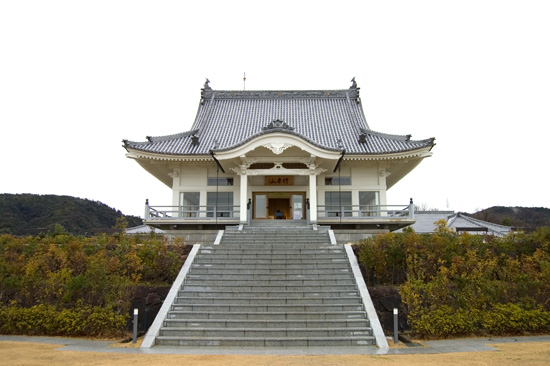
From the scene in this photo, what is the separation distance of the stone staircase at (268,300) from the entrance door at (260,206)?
650 cm

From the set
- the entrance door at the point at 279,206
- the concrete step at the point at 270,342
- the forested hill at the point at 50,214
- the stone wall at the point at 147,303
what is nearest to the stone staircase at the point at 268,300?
the concrete step at the point at 270,342

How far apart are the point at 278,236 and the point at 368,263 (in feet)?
13.5

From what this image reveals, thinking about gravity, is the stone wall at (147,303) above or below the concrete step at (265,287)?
below

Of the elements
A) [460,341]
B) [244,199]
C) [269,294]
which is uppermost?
[244,199]

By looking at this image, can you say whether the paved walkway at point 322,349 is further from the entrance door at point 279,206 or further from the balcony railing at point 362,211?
the entrance door at point 279,206

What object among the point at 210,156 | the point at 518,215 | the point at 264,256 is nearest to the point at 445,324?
the point at 264,256

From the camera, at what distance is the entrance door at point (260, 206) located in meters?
21.7

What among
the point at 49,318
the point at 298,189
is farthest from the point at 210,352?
the point at 298,189

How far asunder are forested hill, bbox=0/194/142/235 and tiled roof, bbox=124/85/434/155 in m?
17.3

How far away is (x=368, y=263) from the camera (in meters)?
13.1

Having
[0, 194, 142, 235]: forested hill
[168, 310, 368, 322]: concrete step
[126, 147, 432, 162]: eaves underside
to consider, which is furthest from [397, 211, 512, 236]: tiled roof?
[0, 194, 142, 235]: forested hill

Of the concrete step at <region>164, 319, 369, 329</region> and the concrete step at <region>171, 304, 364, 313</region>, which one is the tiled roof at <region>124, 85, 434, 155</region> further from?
the concrete step at <region>164, 319, 369, 329</region>

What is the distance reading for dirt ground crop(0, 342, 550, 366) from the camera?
7617 millimetres

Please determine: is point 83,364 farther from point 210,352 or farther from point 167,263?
point 167,263
